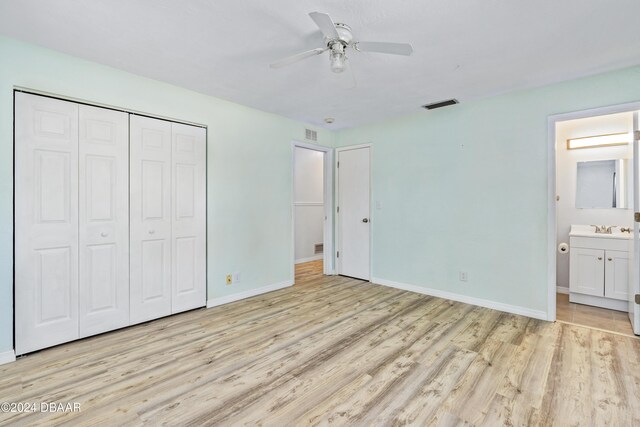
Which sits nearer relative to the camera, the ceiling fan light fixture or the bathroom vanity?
the ceiling fan light fixture

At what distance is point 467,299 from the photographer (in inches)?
137

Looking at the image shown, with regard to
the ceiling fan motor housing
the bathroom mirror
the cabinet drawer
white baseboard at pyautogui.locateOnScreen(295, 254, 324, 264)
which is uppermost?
the ceiling fan motor housing

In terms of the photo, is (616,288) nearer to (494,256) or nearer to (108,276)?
(494,256)

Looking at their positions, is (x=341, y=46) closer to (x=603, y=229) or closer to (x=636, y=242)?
(x=636, y=242)

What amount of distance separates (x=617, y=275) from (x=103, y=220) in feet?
17.4

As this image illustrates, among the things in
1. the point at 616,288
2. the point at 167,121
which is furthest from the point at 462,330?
the point at 167,121

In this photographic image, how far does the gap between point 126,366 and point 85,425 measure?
0.59 m

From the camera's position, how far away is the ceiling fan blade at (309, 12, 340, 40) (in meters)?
1.61

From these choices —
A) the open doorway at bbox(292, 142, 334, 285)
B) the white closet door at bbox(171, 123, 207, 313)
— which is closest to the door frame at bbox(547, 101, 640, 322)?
the open doorway at bbox(292, 142, 334, 285)

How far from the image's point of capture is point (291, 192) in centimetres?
419

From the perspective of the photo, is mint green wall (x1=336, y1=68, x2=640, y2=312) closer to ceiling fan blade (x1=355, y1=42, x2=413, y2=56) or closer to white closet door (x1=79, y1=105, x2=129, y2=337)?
ceiling fan blade (x1=355, y1=42, x2=413, y2=56)

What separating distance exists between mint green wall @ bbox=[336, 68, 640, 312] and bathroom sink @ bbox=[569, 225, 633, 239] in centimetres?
97

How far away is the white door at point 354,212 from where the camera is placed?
445cm

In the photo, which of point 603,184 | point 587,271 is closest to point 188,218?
point 587,271
